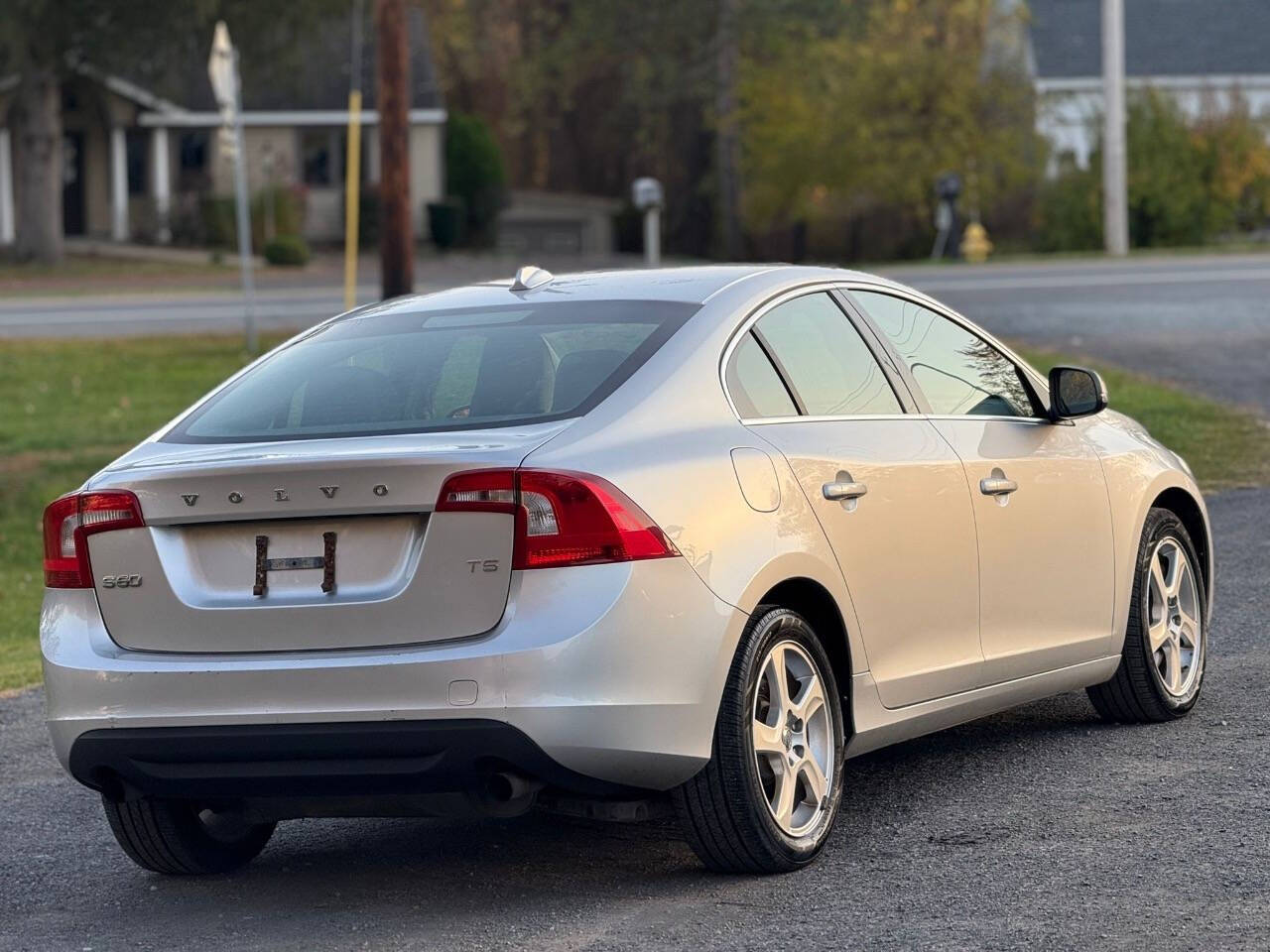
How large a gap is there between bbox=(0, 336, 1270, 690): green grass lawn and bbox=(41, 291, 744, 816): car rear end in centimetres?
439

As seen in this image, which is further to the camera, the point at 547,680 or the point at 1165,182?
the point at 1165,182

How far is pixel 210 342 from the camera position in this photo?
Result: 24.5 metres

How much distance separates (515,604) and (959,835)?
157 centimetres

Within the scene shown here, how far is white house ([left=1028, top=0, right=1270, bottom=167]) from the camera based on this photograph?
54281mm

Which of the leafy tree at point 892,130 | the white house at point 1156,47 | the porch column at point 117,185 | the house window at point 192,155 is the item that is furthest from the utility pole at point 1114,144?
the house window at point 192,155

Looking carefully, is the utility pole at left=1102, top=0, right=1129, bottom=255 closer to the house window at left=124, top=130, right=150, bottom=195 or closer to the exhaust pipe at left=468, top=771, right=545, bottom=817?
the house window at left=124, top=130, right=150, bottom=195

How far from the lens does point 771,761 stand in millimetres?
5570

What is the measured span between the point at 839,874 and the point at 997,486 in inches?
58.2

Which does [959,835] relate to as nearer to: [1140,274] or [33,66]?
[1140,274]

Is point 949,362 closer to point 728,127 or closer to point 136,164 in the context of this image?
point 728,127

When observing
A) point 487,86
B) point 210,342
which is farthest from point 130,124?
point 210,342

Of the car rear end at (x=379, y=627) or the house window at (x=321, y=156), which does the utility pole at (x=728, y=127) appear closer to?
the house window at (x=321, y=156)

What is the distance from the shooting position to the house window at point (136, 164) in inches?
2180

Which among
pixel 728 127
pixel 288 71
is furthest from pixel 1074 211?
pixel 288 71
